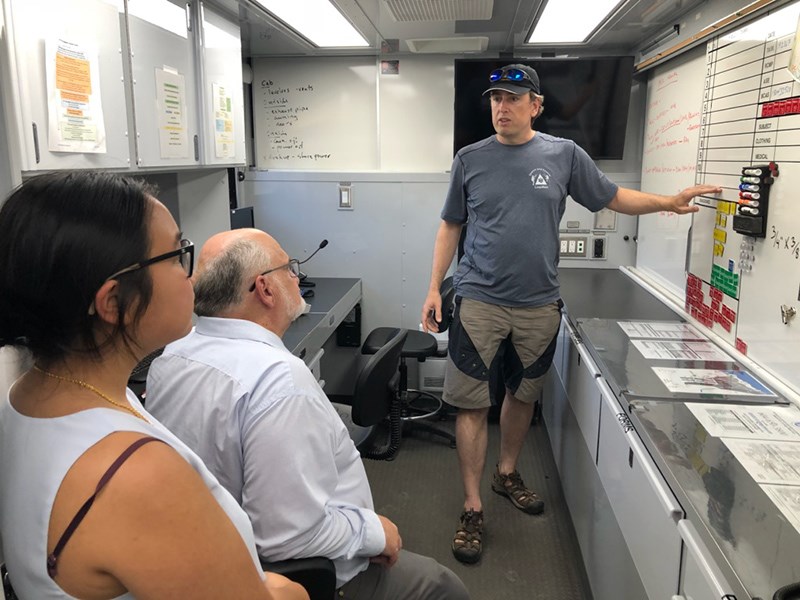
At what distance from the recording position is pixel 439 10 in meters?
2.59

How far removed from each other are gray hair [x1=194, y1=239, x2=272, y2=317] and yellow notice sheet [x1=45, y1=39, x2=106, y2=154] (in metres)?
0.54

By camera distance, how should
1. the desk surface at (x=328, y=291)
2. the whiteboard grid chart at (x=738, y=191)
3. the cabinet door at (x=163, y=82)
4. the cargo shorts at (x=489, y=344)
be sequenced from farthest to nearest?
the desk surface at (x=328, y=291) < the cargo shorts at (x=489, y=344) < the cabinet door at (x=163, y=82) < the whiteboard grid chart at (x=738, y=191)

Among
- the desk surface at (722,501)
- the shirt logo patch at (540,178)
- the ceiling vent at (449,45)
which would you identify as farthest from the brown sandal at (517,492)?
the ceiling vent at (449,45)

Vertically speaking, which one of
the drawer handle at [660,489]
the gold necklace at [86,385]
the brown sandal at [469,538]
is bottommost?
the brown sandal at [469,538]

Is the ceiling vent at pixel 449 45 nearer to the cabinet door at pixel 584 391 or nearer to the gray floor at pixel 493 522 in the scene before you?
the cabinet door at pixel 584 391

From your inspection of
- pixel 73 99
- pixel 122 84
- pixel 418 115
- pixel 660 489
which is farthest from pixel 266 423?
pixel 418 115

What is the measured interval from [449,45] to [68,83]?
7.51 feet

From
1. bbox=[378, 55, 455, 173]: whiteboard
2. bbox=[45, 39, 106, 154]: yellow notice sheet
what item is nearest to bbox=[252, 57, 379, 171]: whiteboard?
bbox=[378, 55, 455, 173]: whiteboard

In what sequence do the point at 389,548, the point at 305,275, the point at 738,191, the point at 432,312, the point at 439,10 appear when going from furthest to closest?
the point at 305,275
the point at 439,10
the point at 432,312
the point at 738,191
the point at 389,548

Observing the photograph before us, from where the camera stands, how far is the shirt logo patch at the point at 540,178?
2.18 metres

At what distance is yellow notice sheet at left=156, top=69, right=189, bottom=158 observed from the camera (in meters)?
2.00

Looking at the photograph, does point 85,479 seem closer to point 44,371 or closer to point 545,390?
point 44,371

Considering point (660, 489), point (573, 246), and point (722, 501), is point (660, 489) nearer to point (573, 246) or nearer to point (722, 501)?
point (722, 501)

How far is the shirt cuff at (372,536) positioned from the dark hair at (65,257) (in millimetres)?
707
